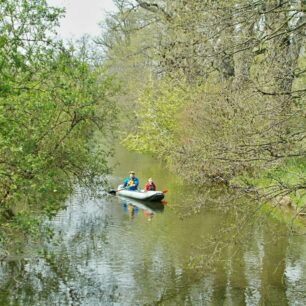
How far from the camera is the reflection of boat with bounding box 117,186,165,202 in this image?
62.9 ft

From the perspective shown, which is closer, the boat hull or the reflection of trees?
the reflection of trees

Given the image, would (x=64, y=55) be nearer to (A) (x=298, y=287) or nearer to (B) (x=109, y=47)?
(A) (x=298, y=287)

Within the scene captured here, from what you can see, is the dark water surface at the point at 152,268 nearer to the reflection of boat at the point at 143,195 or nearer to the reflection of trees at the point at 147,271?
the reflection of trees at the point at 147,271

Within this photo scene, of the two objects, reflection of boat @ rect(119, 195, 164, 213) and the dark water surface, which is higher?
reflection of boat @ rect(119, 195, 164, 213)

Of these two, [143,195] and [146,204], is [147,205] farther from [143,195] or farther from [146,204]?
[143,195]

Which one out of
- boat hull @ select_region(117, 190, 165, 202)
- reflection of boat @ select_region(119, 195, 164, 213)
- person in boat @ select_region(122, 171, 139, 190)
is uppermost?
person in boat @ select_region(122, 171, 139, 190)

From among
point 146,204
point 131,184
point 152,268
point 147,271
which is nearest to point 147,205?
point 146,204

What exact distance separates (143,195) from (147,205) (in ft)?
2.15

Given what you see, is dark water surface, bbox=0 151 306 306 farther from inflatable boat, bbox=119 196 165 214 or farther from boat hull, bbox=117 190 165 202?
boat hull, bbox=117 190 165 202

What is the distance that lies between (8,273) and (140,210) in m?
8.03

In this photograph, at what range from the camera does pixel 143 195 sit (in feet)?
64.4

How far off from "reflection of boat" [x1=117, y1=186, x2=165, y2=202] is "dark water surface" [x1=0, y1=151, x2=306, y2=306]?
359 cm

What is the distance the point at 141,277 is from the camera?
1063 centimetres

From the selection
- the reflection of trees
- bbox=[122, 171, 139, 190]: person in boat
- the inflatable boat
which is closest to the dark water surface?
the reflection of trees
